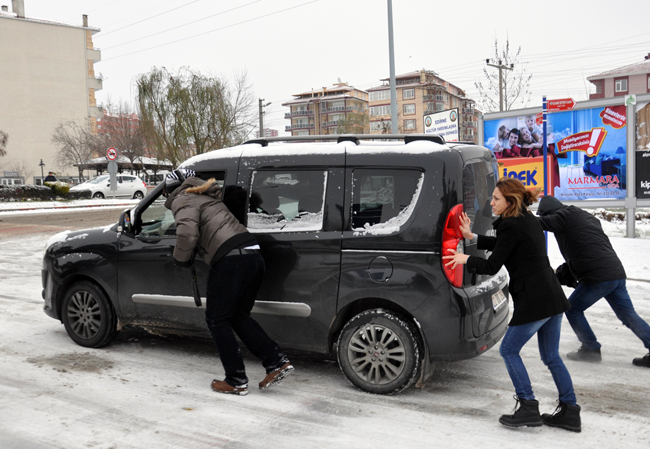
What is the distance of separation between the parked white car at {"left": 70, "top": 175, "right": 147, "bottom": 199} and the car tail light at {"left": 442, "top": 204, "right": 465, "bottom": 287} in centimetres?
3143

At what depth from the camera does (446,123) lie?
487 inches

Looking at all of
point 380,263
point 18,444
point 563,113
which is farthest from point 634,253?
point 18,444

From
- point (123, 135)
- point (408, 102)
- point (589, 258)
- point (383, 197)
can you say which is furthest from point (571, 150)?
point (408, 102)

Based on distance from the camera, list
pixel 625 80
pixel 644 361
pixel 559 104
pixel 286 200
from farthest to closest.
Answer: pixel 625 80 < pixel 559 104 < pixel 644 361 < pixel 286 200

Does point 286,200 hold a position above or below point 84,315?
above

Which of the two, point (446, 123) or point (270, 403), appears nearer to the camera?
point (270, 403)

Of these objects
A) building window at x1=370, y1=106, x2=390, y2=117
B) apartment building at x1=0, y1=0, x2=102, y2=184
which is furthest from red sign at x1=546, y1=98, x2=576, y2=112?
building window at x1=370, y1=106, x2=390, y2=117

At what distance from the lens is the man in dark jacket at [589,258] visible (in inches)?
187

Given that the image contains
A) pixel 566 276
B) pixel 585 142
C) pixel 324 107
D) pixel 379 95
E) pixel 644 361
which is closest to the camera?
pixel 644 361

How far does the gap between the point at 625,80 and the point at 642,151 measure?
232 feet

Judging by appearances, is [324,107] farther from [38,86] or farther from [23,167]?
[23,167]

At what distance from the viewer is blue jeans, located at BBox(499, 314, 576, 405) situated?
12.3 ft

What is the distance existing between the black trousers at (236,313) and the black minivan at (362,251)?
0.20 m

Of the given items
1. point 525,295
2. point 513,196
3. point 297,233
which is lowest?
point 525,295
